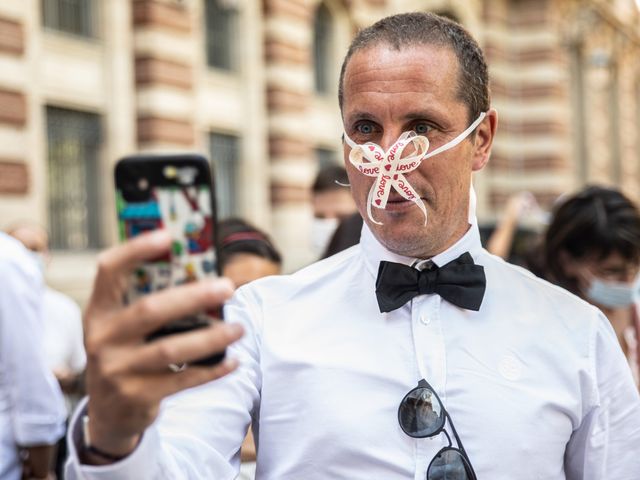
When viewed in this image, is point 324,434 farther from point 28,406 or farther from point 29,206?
point 29,206

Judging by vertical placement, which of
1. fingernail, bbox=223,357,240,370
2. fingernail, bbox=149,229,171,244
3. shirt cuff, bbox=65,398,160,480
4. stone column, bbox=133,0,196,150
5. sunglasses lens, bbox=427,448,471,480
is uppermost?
stone column, bbox=133,0,196,150

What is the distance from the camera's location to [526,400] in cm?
214

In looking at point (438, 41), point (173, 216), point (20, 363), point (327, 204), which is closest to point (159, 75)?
point (327, 204)

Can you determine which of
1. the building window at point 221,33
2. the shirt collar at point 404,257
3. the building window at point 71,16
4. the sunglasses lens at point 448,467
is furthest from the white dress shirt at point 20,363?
the building window at point 221,33

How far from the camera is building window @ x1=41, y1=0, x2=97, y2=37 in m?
11.4

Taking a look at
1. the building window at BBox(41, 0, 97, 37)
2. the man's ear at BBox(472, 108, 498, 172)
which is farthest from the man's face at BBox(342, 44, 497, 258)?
the building window at BBox(41, 0, 97, 37)

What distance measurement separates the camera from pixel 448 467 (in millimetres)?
2055

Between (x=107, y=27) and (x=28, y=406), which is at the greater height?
(x=107, y=27)

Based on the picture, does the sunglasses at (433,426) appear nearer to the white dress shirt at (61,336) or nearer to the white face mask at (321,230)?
the white face mask at (321,230)

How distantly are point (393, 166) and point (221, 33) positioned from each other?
12444 mm

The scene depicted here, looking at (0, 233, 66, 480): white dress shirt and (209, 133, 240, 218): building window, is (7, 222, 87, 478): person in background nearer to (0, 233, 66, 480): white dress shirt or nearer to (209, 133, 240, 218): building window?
(0, 233, 66, 480): white dress shirt

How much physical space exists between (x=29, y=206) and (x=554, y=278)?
760cm

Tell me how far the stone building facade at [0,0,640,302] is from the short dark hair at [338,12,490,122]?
8.38 metres

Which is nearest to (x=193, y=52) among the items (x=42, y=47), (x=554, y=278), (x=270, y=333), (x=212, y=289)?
(x=42, y=47)
